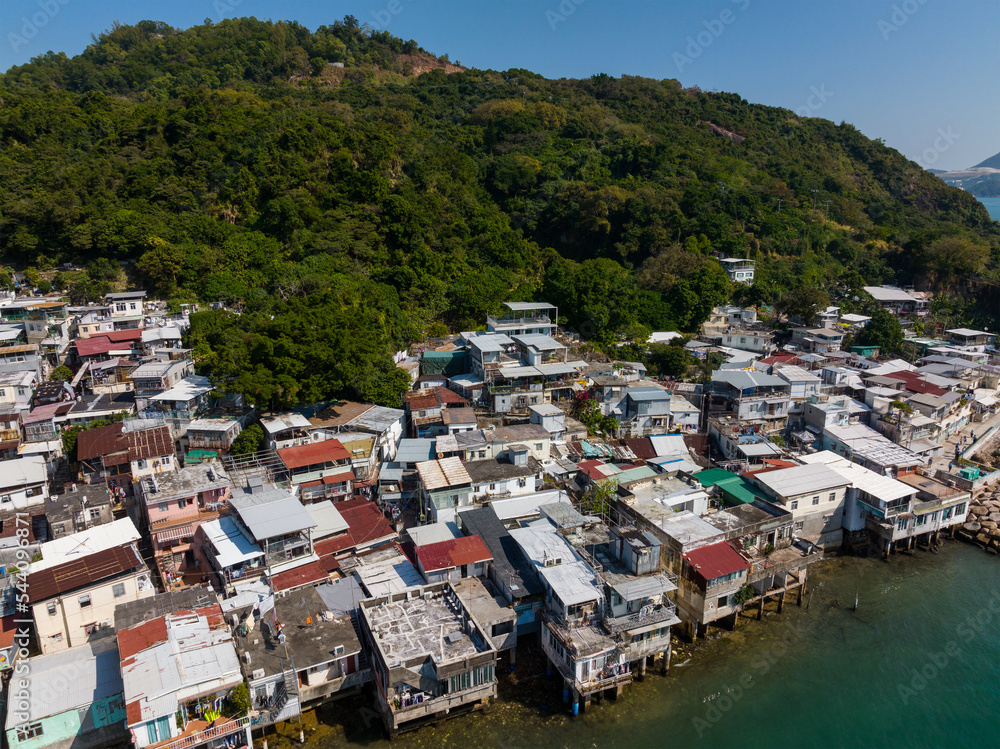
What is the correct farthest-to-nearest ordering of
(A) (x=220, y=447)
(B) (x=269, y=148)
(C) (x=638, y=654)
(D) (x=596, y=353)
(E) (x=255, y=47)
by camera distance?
(E) (x=255, y=47), (B) (x=269, y=148), (D) (x=596, y=353), (A) (x=220, y=447), (C) (x=638, y=654)

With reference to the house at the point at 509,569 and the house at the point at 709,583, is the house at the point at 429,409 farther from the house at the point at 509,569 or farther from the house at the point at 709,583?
the house at the point at 709,583

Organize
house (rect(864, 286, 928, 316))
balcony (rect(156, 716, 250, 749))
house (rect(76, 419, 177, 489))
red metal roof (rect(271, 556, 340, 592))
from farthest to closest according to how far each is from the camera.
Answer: house (rect(864, 286, 928, 316))
house (rect(76, 419, 177, 489))
red metal roof (rect(271, 556, 340, 592))
balcony (rect(156, 716, 250, 749))

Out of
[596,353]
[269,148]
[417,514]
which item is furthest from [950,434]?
[269,148]

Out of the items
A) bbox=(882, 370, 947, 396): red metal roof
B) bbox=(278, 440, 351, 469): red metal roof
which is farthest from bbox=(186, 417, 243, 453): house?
bbox=(882, 370, 947, 396): red metal roof

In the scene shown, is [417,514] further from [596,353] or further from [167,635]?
[596,353]

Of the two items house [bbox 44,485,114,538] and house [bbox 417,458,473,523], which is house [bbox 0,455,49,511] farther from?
house [bbox 417,458,473,523]

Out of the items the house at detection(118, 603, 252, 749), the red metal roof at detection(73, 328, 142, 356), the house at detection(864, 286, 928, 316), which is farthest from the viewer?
the house at detection(864, 286, 928, 316)

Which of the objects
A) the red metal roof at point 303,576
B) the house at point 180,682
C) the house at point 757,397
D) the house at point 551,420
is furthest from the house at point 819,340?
the house at point 180,682
